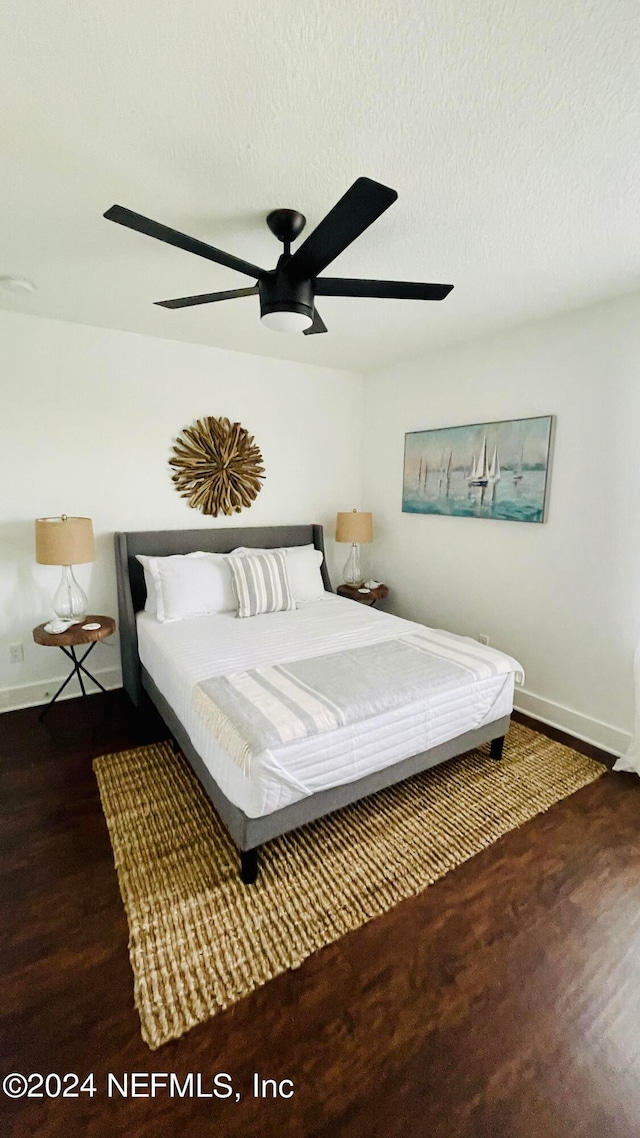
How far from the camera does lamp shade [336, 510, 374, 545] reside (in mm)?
3830

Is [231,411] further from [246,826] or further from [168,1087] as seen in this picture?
[168,1087]

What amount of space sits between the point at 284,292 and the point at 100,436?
1986 mm

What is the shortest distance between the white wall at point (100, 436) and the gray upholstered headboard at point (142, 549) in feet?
0.44

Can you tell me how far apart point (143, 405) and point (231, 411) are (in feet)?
2.14

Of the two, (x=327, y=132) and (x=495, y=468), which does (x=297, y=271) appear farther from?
(x=495, y=468)

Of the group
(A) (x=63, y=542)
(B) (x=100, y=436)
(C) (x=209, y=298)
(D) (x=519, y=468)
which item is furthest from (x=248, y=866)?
(B) (x=100, y=436)

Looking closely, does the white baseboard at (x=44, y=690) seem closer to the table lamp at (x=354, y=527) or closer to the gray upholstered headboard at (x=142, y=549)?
the gray upholstered headboard at (x=142, y=549)

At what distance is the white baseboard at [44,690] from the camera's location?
9.74 feet

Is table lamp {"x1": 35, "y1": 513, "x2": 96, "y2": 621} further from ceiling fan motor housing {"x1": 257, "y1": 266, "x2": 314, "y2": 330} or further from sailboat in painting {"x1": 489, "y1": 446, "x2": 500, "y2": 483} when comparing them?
sailboat in painting {"x1": 489, "y1": 446, "x2": 500, "y2": 483}

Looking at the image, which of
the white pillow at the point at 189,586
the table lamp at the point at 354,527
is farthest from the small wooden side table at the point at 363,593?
the white pillow at the point at 189,586

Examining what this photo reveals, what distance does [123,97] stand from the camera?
1.21 m

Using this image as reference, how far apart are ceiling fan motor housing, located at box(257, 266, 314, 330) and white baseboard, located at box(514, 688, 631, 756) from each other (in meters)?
2.67

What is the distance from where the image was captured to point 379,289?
1.63m

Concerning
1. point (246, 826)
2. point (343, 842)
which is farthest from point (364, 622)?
point (246, 826)
